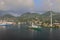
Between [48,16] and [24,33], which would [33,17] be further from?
[24,33]

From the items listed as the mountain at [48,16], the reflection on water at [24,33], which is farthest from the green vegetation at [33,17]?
the reflection on water at [24,33]

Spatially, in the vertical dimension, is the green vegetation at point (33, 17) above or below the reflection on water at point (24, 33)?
above

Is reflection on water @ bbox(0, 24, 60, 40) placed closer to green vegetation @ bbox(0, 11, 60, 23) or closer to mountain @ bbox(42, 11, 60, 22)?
green vegetation @ bbox(0, 11, 60, 23)

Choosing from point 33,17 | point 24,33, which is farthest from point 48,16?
A: point 24,33

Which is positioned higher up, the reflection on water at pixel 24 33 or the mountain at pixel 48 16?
the mountain at pixel 48 16

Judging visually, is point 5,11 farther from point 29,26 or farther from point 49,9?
point 49,9

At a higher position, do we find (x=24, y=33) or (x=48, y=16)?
(x=48, y=16)

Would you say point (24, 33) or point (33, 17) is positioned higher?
point (33, 17)

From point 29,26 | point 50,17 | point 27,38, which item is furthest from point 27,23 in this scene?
point 50,17

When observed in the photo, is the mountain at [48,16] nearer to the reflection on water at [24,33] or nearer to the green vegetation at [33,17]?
the green vegetation at [33,17]
